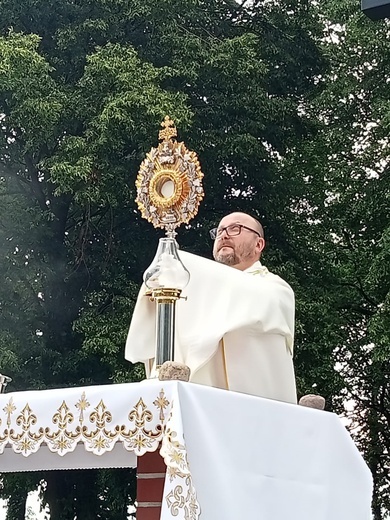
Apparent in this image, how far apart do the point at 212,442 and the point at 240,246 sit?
1.16 metres

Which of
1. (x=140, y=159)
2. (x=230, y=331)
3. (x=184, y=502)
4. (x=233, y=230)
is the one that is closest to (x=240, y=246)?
(x=233, y=230)

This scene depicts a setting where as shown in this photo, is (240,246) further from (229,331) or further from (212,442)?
(212,442)

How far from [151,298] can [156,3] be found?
289 inches

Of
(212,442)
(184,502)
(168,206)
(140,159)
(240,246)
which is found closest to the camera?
(184,502)

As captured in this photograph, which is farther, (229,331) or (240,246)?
(240,246)

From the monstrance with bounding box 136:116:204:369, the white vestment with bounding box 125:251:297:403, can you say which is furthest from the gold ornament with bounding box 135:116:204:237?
the white vestment with bounding box 125:251:297:403

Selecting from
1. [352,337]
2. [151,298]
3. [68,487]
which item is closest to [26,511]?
[68,487]

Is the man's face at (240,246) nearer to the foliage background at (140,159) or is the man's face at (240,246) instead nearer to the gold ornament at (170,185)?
the gold ornament at (170,185)

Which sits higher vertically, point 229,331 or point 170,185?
point 170,185

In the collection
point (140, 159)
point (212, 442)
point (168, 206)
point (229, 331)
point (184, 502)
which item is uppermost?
point (140, 159)

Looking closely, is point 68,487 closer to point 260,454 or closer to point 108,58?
point 108,58

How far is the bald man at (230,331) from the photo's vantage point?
2686mm

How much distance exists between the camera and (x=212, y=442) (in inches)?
83.4

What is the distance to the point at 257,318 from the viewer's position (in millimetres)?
2711
